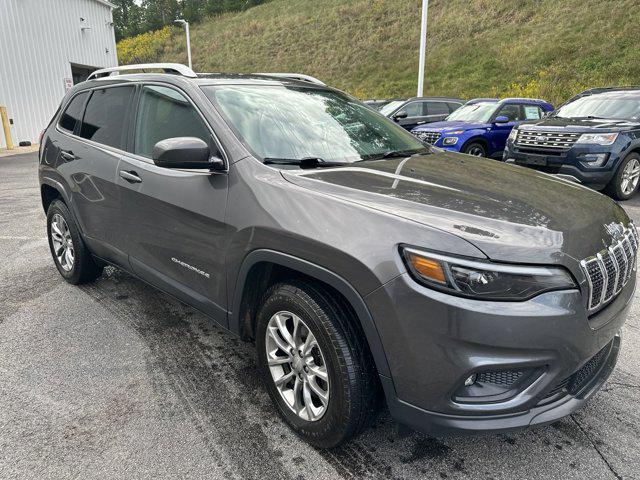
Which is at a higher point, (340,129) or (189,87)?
(189,87)

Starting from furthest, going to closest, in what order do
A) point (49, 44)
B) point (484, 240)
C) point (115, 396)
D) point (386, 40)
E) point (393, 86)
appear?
point (386, 40) → point (393, 86) → point (49, 44) → point (115, 396) → point (484, 240)

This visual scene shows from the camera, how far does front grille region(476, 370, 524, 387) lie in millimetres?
1847

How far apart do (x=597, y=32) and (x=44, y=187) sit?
23.3 m

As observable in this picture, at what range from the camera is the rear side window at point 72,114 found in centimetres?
413

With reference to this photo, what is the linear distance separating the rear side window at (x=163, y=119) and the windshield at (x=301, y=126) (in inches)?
6.5

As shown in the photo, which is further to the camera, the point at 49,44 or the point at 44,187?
the point at 49,44

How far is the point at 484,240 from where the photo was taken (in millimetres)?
1825

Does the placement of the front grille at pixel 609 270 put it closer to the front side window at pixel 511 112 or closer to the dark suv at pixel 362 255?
the dark suv at pixel 362 255

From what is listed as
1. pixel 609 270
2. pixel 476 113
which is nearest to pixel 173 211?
pixel 609 270

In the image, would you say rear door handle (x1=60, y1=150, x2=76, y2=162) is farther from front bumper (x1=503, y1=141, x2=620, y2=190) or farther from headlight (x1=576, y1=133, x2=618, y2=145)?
headlight (x1=576, y1=133, x2=618, y2=145)

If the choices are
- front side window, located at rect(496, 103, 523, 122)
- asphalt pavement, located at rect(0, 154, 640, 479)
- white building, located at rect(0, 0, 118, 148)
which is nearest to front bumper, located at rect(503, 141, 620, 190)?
front side window, located at rect(496, 103, 523, 122)

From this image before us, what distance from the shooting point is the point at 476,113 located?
10961mm

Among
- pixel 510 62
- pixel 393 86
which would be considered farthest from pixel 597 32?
pixel 393 86

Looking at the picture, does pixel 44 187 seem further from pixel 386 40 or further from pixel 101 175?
pixel 386 40
